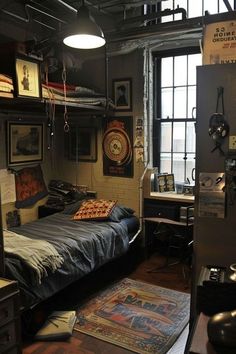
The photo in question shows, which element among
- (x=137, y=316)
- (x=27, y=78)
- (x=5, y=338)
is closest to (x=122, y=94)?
(x=27, y=78)

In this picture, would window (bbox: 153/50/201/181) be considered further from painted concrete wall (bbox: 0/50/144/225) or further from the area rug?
the area rug

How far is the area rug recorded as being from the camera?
2.59m

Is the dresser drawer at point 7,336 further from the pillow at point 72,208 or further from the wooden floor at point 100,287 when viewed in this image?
the pillow at point 72,208

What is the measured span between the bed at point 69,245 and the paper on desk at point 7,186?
553mm

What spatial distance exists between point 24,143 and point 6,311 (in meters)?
2.55

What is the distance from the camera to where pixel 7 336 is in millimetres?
2057

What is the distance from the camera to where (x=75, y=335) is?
2662 mm

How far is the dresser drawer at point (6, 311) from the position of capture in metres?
2.02

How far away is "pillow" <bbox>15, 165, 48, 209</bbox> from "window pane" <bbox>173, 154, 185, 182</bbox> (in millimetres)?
1752

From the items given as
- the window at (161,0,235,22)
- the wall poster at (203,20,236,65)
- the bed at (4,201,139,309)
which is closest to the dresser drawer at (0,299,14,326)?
the bed at (4,201,139,309)

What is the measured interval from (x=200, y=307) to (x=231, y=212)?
69 centimetres

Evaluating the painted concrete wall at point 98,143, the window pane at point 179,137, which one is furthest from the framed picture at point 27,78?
the window pane at point 179,137

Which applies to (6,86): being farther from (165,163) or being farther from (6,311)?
(165,163)

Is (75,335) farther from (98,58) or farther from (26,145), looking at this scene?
(98,58)
